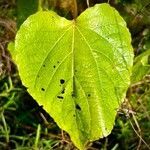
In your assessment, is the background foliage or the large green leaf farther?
the background foliage

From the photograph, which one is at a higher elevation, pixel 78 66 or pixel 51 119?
pixel 78 66

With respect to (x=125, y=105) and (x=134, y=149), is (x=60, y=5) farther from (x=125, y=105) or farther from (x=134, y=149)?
(x=134, y=149)

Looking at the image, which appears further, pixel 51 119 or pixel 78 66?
pixel 51 119

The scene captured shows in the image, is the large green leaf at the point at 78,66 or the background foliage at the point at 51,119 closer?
the large green leaf at the point at 78,66
